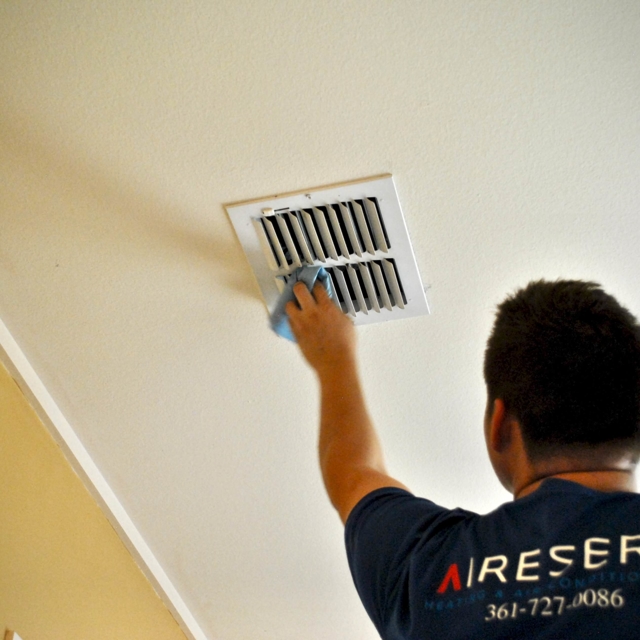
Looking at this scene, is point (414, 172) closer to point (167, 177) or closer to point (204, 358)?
point (167, 177)

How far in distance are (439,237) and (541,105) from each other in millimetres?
243

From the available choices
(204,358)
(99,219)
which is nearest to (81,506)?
(204,358)

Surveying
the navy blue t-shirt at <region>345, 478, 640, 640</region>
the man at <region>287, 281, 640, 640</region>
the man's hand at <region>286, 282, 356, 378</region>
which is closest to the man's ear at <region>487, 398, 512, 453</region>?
the man at <region>287, 281, 640, 640</region>

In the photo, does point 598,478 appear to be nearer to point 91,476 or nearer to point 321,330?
point 321,330

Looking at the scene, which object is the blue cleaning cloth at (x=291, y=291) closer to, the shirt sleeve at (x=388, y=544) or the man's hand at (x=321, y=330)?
the man's hand at (x=321, y=330)

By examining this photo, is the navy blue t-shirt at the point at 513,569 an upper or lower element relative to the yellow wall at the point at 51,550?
upper

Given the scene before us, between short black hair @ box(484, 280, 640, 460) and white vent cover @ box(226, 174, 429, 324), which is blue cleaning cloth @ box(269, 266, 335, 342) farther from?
short black hair @ box(484, 280, 640, 460)

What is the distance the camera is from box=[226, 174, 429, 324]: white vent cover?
3.44 ft

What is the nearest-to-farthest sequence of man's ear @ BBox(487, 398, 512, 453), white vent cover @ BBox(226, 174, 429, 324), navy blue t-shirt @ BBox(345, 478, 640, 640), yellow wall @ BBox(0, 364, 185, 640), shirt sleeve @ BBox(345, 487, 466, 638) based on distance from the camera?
navy blue t-shirt @ BBox(345, 478, 640, 640), shirt sleeve @ BBox(345, 487, 466, 638), man's ear @ BBox(487, 398, 512, 453), white vent cover @ BBox(226, 174, 429, 324), yellow wall @ BBox(0, 364, 185, 640)

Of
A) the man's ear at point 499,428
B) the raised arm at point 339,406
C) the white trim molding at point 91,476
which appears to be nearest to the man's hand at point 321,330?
the raised arm at point 339,406

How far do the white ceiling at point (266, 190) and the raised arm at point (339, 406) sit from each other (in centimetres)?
12

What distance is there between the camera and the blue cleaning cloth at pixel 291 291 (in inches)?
43.4

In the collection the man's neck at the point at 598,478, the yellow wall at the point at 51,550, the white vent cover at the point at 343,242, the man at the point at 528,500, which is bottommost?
the yellow wall at the point at 51,550

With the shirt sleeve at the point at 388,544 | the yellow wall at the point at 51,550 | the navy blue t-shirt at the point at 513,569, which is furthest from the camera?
the yellow wall at the point at 51,550
